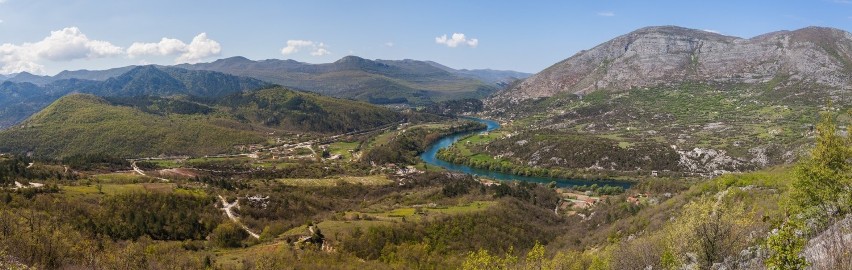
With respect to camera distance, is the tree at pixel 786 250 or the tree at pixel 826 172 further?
the tree at pixel 826 172

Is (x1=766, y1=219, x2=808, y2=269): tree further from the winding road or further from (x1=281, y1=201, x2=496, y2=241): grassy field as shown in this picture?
the winding road

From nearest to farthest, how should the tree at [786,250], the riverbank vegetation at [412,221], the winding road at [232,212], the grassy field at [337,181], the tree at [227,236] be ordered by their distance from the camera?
1. the tree at [786,250]
2. the riverbank vegetation at [412,221]
3. the tree at [227,236]
4. the winding road at [232,212]
5. the grassy field at [337,181]

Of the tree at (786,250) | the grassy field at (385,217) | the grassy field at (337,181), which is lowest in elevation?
the grassy field at (337,181)

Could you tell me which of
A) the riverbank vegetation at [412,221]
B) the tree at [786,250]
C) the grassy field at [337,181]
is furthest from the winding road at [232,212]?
the tree at [786,250]

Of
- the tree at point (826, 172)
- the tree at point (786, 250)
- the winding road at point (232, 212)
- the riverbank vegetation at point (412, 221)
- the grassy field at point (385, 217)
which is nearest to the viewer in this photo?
the tree at point (786, 250)

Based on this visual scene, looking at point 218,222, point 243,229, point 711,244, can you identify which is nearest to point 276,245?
point 243,229

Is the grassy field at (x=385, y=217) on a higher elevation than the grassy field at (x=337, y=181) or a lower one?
higher

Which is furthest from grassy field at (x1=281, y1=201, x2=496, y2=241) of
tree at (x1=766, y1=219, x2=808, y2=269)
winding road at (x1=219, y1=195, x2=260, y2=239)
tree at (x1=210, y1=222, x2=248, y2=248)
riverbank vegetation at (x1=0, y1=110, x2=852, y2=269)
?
tree at (x1=766, y1=219, x2=808, y2=269)

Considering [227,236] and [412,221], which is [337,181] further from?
[227,236]

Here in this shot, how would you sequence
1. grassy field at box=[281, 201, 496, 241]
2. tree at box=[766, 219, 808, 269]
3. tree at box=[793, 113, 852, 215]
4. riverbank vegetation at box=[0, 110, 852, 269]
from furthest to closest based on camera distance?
grassy field at box=[281, 201, 496, 241]
tree at box=[793, 113, 852, 215]
riverbank vegetation at box=[0, 110, 852, 269]
tree at box=[766, 219, 808, 269]

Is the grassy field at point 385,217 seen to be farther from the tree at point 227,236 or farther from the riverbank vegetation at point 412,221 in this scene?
the tree at point 227,236

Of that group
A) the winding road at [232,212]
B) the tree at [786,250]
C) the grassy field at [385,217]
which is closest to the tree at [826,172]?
the tree at [786,250]

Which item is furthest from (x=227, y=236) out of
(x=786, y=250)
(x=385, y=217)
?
(x=786, y=250)
